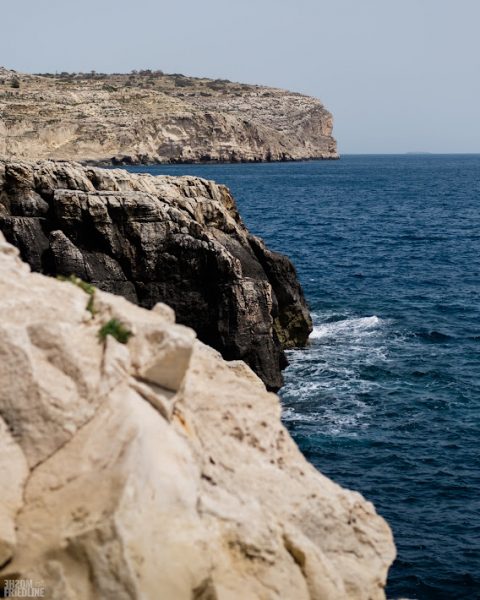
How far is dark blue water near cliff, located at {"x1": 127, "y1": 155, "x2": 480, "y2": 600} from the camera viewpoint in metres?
22.1

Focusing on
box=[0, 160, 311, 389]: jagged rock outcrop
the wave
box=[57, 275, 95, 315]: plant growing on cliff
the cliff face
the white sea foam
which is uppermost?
the cliff face

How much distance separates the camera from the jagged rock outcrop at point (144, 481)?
335 inches

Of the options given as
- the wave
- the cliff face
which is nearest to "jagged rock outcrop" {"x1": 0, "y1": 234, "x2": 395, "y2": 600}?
the wave

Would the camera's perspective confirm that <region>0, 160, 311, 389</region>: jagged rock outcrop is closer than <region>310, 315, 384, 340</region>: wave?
Yes

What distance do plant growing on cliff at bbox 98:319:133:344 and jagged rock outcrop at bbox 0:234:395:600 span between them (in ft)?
0.19

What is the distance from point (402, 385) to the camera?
33438 millimetres

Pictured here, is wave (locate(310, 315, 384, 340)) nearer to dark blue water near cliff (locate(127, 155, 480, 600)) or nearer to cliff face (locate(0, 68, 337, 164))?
dark blue water near cliff (locate(127, 155, 480, 600))

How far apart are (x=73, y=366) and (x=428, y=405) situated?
2344 centimetres

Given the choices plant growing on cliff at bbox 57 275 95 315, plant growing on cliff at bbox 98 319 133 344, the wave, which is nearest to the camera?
plant growing on cliff at bbox 98 319 133 344

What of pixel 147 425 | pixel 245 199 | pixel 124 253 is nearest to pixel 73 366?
pixel 147 425

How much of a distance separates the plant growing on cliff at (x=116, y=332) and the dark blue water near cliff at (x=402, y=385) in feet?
39.4

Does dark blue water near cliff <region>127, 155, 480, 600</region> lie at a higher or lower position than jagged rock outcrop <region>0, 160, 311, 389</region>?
lower

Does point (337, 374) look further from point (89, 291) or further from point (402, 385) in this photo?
point (89, 291)

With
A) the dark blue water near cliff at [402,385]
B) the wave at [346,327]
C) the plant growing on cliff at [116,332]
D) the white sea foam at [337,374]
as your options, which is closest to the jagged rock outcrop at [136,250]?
the white sea foam at [337,374]
